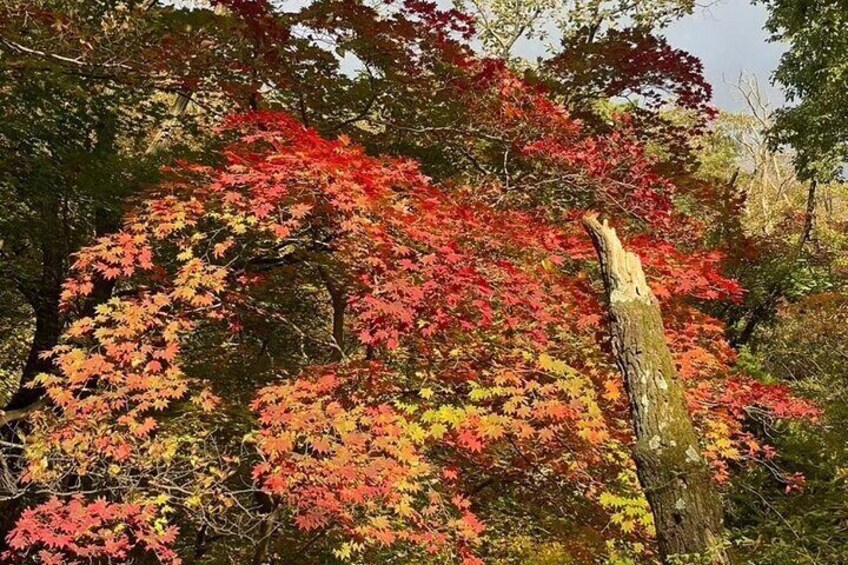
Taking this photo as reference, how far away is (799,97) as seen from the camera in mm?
9797

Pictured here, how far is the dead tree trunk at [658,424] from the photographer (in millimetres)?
3090

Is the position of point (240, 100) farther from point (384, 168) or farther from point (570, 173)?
point (570, 173)

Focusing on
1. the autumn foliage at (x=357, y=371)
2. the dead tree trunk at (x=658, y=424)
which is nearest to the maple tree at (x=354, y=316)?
the autumn foliage at (x=357, y=371)

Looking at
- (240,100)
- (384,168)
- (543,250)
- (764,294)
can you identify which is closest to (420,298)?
(384,168)

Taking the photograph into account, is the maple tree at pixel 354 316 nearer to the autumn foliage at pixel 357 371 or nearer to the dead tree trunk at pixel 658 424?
the autumn foliage at pixel 357 371

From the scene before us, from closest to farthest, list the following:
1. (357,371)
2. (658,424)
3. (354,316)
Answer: (658,424) < (357,371) < (354,316)

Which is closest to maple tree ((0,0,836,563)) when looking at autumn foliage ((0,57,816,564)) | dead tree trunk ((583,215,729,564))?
autumn foliage ((0,57,816,564))

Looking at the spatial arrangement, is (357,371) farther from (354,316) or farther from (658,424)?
(658,424)

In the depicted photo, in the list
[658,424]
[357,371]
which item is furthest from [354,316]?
[658,424]

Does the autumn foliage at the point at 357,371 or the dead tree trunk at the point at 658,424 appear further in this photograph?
the autumn foliage at the point at 357,371

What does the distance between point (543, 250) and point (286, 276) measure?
3.24 meters

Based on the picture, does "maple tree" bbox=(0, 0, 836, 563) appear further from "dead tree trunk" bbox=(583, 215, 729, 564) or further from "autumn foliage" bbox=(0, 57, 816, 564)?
"dead tree trunk" bbox=(583, 215, 729, 564)

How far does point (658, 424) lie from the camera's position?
3.30 m

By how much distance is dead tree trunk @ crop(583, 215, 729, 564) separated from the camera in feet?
10.1
